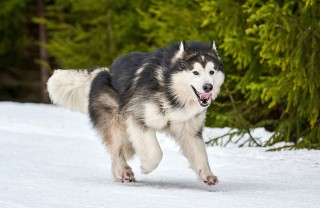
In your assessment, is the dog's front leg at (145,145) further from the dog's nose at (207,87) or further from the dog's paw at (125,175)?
the dog's nose at (207,87)

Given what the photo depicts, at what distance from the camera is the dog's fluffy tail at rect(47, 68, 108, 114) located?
978cm

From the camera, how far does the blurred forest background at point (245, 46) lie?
10820 mm

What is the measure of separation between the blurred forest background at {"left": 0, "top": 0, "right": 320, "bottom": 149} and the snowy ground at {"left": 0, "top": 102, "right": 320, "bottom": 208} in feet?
2.93

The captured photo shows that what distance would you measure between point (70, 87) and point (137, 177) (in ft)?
4.61

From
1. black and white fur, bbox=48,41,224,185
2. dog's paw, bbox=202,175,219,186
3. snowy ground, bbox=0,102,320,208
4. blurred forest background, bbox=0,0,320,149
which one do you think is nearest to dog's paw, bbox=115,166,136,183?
black and white fur, bbox=48,41,224,185

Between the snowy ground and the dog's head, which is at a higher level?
the dog's head

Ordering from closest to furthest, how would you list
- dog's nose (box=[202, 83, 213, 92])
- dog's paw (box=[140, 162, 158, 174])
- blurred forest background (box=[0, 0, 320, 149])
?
dog's nose (box=[202, 83, 213, 92])
dog's paw (box=[140, 162, 158, 174])
blurred forest background (box=[0, 0, 320, 149])

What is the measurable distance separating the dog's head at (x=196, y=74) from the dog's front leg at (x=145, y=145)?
51cm

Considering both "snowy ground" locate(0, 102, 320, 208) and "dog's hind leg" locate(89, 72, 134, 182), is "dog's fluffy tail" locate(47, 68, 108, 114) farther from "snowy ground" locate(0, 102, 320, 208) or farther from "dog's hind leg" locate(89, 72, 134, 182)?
"snowy ground" locate(0, 102, 320, 208)

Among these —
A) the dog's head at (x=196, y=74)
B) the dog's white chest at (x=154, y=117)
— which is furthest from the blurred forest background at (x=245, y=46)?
the dog's white chest at (x=154, y=117)

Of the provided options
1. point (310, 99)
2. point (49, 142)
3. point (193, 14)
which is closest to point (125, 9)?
point (193, 14)

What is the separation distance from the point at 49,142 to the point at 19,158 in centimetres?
212

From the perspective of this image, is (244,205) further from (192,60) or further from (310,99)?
(310,99)

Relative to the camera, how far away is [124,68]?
29.8 ft
